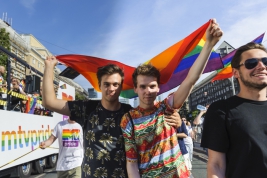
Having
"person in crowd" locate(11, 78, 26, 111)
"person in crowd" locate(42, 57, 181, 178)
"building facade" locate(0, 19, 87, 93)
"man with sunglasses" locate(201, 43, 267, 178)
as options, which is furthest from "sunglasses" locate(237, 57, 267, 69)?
"person in crowd" locate(11, 78, 26, 111)

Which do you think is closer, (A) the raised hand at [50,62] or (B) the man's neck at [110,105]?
(B) the man's neck at [110,105]

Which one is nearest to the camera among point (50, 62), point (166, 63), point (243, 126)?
point (243, 126)

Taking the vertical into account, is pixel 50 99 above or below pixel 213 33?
below

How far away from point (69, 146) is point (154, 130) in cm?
372

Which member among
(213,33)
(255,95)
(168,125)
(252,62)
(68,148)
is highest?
(213,33)

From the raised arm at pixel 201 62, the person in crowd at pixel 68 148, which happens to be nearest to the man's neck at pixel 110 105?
the raised arm at pixel 201 62

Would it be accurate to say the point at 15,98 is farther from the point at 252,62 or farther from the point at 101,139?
the point at 252,62

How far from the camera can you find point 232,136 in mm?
Answer: 1887

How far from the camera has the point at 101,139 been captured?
2.48 meters

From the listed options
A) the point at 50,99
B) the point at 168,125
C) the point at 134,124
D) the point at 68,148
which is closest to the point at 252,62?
the point at 168,125

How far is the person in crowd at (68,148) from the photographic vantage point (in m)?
5.27

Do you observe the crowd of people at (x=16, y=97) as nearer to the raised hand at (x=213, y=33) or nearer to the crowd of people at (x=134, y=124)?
the crowd of people at (x=134, y=124)

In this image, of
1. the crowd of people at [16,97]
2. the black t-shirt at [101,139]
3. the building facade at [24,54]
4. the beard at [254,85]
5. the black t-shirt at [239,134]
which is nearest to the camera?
the black t-shirt at [239,134]

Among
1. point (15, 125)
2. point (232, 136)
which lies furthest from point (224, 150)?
point (15, 125)
